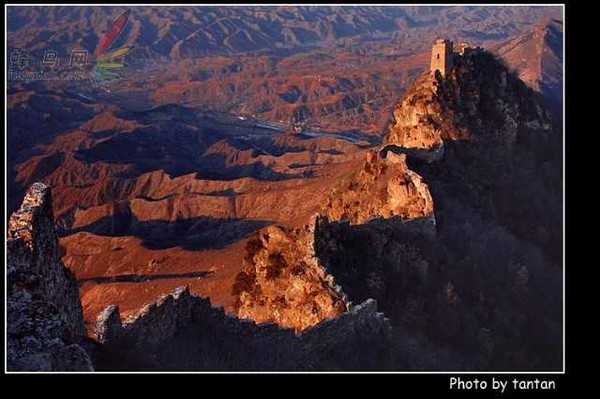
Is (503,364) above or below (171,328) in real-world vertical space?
below

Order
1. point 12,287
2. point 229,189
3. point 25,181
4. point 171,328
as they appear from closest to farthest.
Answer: point 12,287, point 171,328, point 229,189, point 25,181

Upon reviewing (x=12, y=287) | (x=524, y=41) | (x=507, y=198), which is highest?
(x=524, y=41)

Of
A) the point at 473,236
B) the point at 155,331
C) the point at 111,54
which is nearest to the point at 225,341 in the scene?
the point at 155,331

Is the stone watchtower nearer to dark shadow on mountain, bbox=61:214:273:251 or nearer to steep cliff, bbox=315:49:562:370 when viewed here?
steep cliff, bbox=315:49:562:370

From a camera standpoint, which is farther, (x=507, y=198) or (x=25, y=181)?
(x=25, y=181)

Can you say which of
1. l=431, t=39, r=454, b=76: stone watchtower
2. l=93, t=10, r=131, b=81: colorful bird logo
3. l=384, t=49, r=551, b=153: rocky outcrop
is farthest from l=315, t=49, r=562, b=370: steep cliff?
l=93, t=10, r=131, b=81: colorful bird logo

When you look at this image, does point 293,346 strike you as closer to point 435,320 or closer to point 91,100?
point 435,320

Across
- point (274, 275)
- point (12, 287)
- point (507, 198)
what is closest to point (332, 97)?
point (507, 198)
